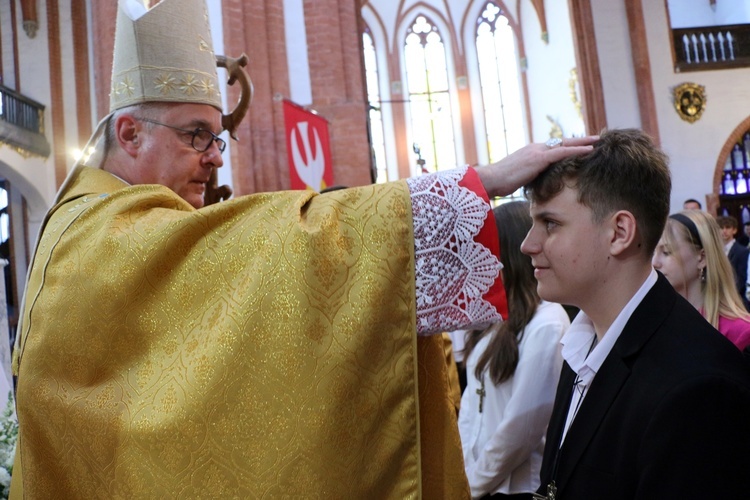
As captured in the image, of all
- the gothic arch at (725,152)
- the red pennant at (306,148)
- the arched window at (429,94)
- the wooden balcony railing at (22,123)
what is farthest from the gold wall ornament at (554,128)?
the red pennant at (306,148)

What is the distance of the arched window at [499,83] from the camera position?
23594mm

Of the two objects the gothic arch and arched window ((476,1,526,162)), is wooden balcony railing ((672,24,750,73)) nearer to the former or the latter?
the gothic arch

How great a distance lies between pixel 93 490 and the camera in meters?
1.50

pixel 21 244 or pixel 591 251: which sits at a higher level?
pixel 21 244

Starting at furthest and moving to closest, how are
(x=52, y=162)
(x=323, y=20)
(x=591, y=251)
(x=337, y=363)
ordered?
(x=52, y=162) < (x=323, y=20) < (x=591, y=251) < (x=337, y=363)

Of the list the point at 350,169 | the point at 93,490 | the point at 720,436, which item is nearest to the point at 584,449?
the point at 720,436

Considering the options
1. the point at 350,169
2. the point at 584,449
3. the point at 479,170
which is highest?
the point at 350,169

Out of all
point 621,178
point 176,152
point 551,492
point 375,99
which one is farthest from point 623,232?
point 375,99

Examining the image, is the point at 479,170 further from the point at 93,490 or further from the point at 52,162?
the point at 52,162

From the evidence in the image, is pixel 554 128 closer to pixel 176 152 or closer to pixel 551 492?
pixel 176 152

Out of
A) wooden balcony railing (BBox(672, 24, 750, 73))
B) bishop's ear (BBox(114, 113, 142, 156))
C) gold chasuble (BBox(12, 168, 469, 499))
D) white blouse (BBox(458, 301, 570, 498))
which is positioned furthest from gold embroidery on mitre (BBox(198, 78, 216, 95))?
wooden balcony railing (BBox(672, 24, 750, 73))

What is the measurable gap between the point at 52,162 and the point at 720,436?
1494 cm

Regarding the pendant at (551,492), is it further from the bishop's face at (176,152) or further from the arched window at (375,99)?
the arched window at (375,99)

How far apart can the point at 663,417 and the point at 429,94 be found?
2342 cm
